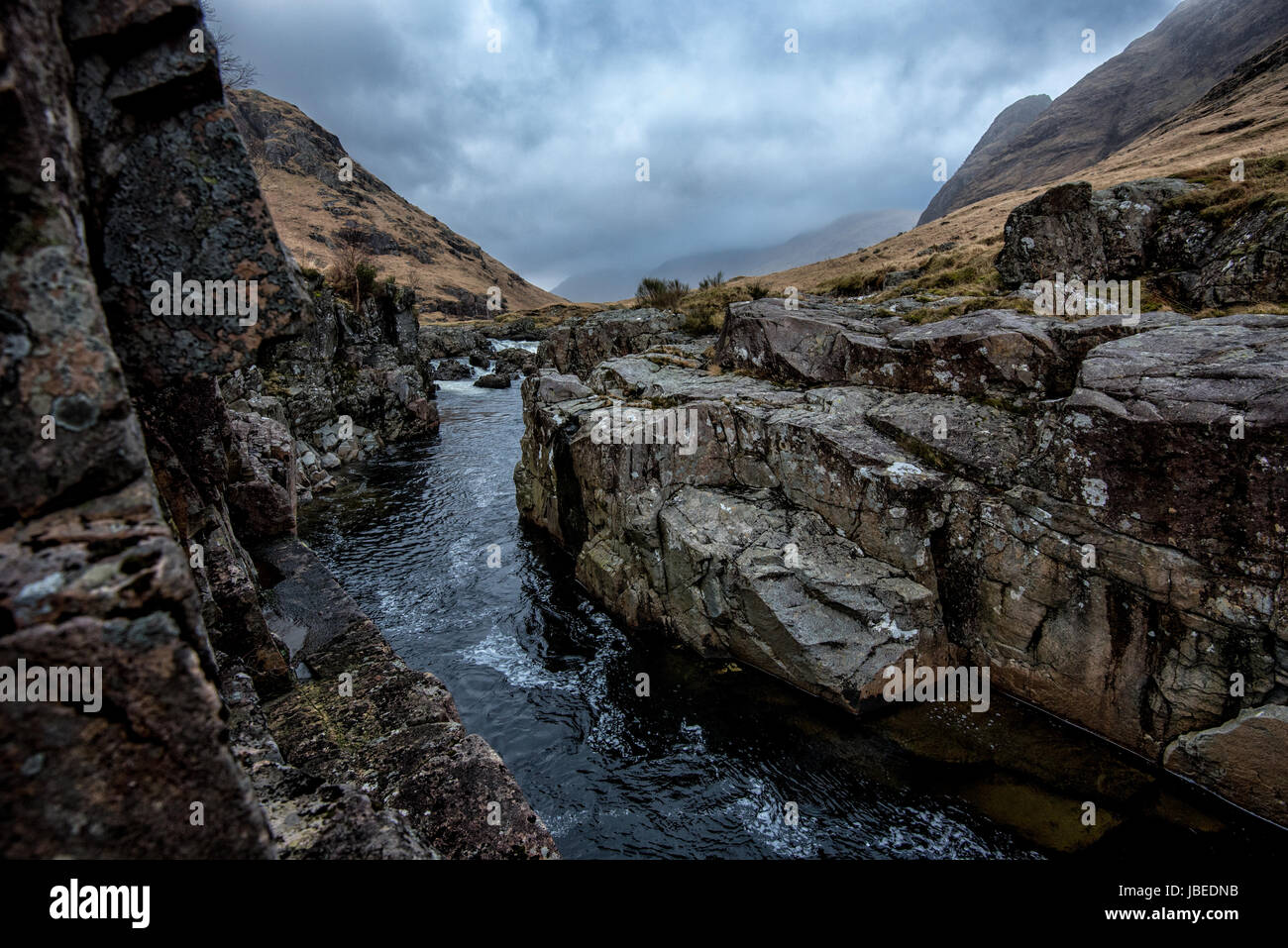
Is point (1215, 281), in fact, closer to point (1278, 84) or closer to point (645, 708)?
point (645, 708)

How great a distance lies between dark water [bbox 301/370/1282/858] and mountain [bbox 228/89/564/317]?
115 metres

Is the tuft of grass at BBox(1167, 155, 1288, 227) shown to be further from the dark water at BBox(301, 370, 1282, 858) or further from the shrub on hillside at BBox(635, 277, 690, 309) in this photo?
the shrub on hillside at BBox(635, 277, 690, 309)

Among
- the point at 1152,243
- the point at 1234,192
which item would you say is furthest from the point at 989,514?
the point at 1234,192

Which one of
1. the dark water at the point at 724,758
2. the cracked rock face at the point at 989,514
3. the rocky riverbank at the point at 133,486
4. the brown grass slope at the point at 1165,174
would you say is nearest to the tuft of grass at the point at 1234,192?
the brown grass slope at the point at 1165,174

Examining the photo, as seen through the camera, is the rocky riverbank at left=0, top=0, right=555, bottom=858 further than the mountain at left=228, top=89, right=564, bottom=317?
No

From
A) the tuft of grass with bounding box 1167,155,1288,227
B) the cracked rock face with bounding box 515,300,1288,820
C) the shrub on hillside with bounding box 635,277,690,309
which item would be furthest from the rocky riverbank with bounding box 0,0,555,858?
the shrub on hillside with bounding box 635,277,690,309

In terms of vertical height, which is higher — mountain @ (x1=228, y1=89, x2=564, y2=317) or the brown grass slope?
mountain @ (x1=228, y1=89, x2=564, y2=317)

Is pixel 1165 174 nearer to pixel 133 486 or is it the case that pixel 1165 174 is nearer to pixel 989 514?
pixel 989 514

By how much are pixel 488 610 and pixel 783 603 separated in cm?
855

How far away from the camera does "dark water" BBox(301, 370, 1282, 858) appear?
340 inches

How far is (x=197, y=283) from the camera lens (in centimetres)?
342

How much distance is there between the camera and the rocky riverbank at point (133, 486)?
2160 mm

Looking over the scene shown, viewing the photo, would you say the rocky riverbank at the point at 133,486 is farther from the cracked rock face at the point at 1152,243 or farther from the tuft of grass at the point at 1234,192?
the tuft of grass at the point at 1234,192

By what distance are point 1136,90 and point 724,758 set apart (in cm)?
19152
